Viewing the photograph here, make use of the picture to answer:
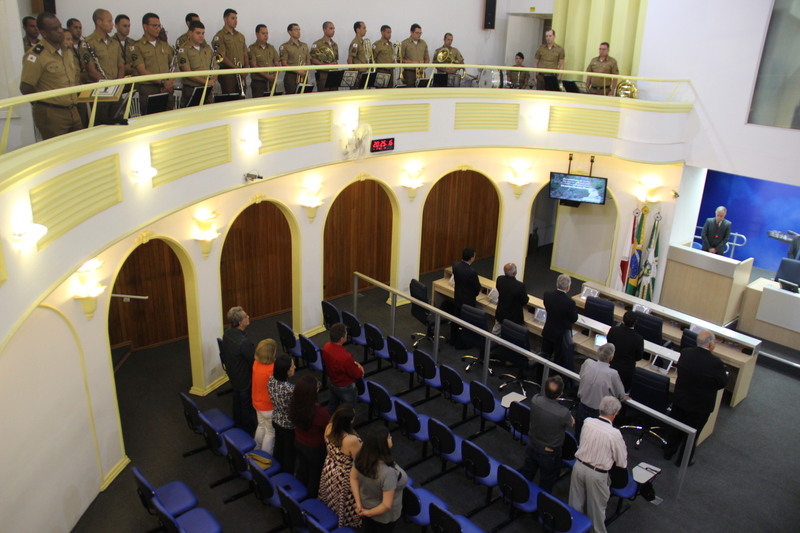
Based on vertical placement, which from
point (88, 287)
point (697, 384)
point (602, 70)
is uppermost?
point (602, 70)

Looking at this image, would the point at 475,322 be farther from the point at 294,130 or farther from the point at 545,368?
the point at 294,130

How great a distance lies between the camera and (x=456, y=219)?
50.8 ft

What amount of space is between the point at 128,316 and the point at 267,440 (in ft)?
14.8

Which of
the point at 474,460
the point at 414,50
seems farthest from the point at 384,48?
the point at 474,460

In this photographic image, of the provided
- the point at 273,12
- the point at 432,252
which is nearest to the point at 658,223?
the point at 432,252

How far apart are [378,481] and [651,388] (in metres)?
4.62

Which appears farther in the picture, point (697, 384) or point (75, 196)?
point (697, 384)

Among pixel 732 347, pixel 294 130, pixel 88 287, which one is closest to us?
pixel 88 287

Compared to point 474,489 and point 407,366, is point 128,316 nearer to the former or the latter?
point 407,366

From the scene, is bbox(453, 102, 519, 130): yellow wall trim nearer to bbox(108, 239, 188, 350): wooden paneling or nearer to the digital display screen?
the digital display screen

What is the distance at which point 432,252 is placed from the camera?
15.2 m

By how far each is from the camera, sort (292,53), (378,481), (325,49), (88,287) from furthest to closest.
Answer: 1. (325,49)
2. (292,53)
3. (88,287)
4. (378,481)

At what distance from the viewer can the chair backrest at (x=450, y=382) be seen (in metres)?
8.87

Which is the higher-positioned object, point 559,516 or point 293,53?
point 293,53
